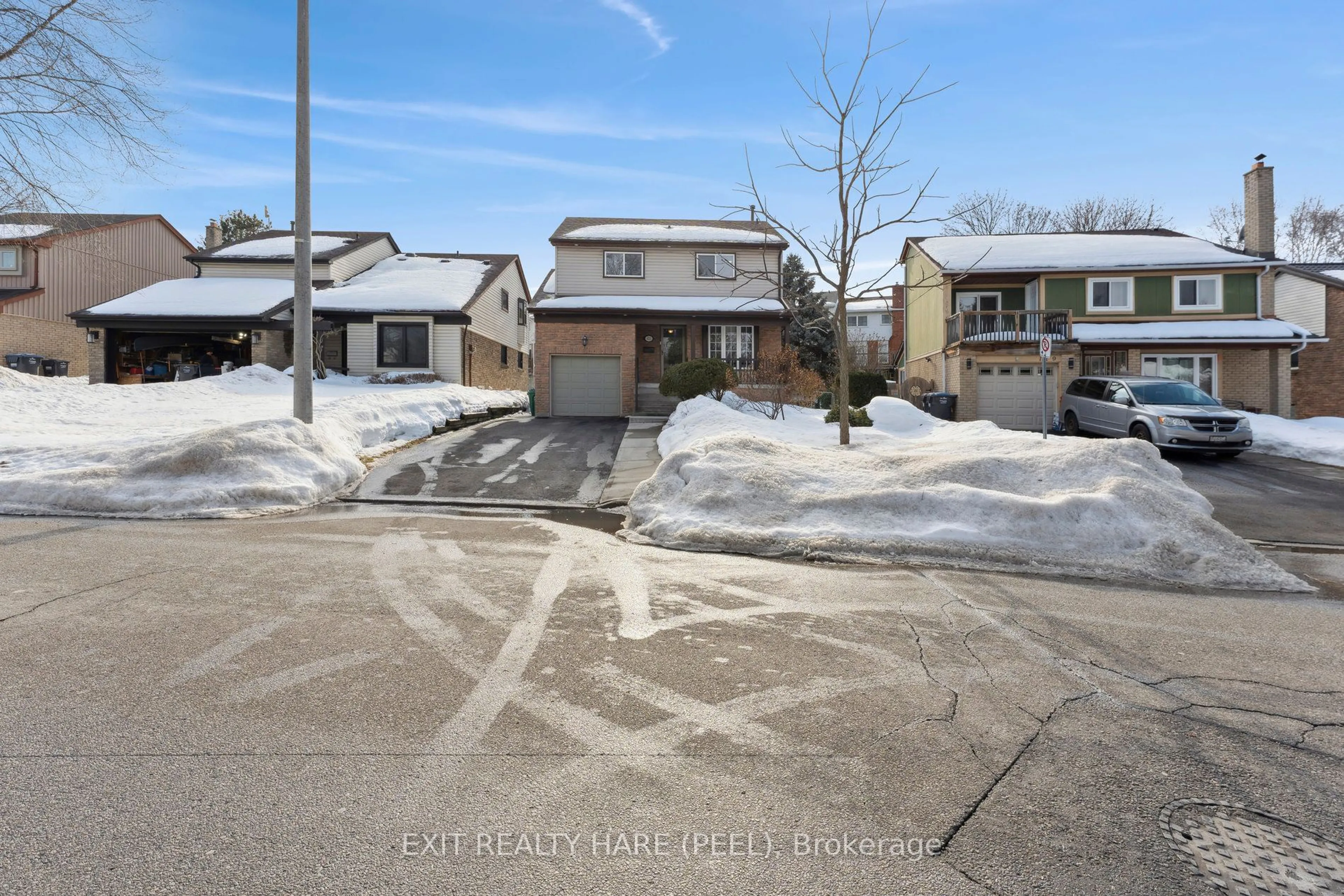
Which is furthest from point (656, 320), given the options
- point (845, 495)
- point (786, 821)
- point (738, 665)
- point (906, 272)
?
point (786, 821)

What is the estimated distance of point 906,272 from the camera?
96.8 ft

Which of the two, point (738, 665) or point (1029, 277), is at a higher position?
point (1029, 277)

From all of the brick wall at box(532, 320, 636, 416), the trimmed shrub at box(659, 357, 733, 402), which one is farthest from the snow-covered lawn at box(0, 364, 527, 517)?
the trimmed shrub at box(659, 357, 733, 402)

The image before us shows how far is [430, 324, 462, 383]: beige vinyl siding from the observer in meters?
26.9

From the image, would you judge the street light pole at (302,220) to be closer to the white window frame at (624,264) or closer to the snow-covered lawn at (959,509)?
the snow-covered lawn at (959,509)

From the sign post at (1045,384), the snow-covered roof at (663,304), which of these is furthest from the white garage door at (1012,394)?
the snow-covered roof at (663,304)

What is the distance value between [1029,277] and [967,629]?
83.4ft

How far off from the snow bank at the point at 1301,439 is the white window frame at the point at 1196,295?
17.6 ft

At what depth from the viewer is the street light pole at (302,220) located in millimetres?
11273

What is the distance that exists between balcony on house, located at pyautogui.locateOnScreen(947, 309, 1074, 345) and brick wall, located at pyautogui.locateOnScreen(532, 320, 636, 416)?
1122cm

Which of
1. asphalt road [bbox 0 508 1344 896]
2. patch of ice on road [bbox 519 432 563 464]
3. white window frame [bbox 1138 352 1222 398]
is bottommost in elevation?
asphalt road [bbox 0 508 1344 896]

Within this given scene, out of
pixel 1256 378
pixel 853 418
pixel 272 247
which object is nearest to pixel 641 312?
pixel 853 418

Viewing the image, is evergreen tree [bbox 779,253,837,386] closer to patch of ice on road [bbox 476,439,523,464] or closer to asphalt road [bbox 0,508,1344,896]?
patch of ice on road [bbox 476,439,523,464]

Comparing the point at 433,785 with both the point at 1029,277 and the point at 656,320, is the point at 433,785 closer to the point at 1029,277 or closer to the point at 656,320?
the point at 656,320
